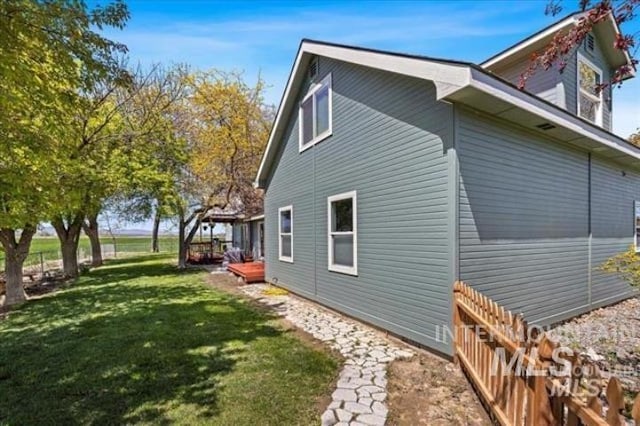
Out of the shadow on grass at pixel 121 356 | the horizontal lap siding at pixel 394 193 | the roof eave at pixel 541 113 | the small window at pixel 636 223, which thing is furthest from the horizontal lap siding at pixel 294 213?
the small window at pixel 636 223

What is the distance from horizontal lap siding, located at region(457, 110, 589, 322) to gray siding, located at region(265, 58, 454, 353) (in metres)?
0.39

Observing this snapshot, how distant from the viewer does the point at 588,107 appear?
8883 millimetres

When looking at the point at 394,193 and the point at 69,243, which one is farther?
the point at 69,243

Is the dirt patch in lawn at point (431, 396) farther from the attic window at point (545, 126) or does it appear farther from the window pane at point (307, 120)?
the window pane at point (307, 120)

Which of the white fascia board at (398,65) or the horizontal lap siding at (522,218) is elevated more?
the white fascia board at (398,65)

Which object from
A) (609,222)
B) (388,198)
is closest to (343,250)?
(388,198)

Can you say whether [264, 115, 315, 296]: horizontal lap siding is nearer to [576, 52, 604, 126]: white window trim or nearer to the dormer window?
[576, 52, 604, 126]: white window trim

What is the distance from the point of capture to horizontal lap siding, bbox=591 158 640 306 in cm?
750

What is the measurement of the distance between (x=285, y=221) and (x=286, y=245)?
2.48ft

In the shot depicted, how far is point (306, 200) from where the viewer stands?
883 centimetres

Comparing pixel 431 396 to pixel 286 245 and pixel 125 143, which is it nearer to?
pixel 286 245

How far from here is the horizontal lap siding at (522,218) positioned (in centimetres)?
488

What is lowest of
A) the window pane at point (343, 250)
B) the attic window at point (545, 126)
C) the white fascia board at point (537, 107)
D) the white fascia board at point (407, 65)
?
the window pane at point (343, 250)

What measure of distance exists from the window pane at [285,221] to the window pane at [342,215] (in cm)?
288
